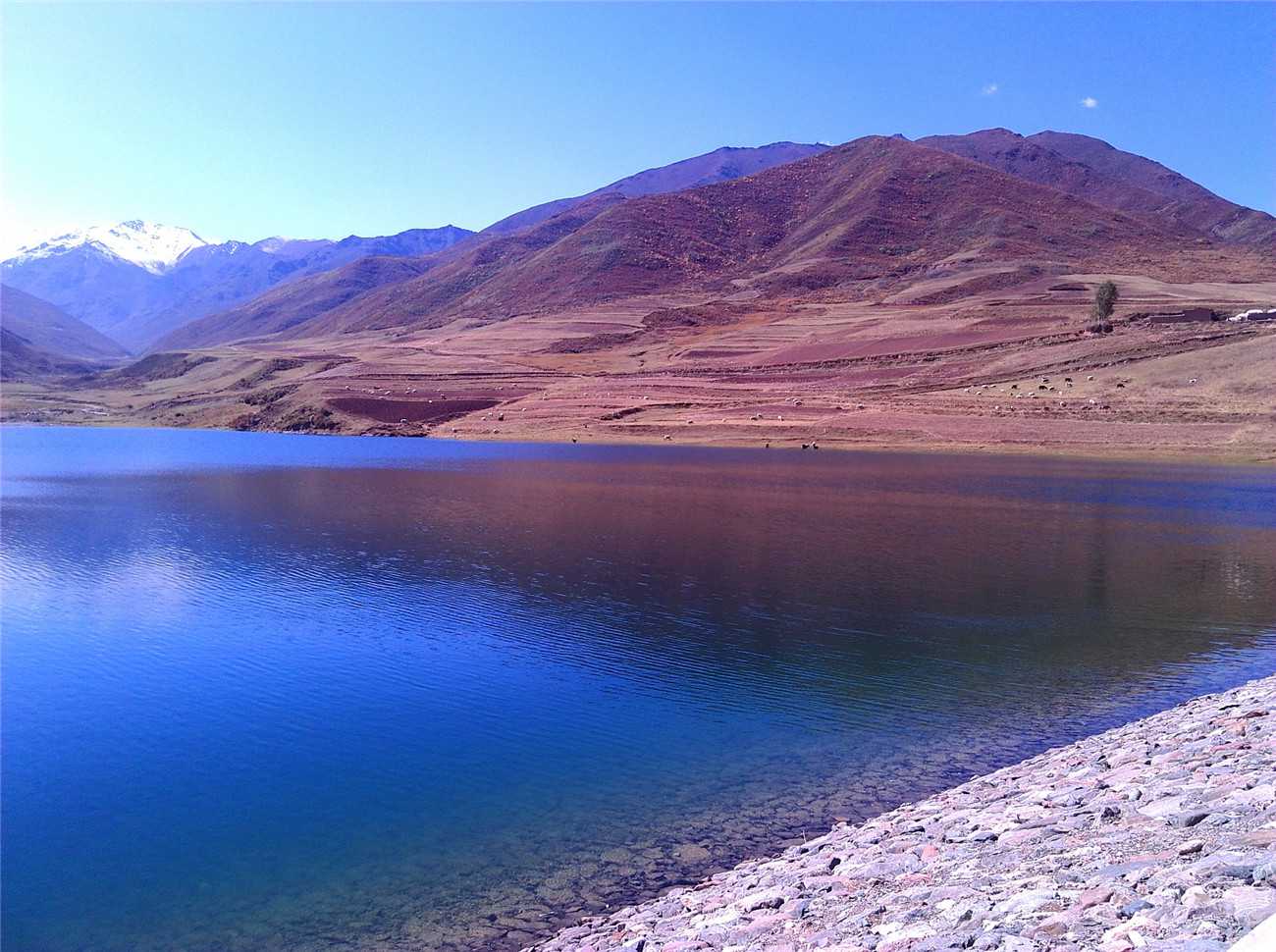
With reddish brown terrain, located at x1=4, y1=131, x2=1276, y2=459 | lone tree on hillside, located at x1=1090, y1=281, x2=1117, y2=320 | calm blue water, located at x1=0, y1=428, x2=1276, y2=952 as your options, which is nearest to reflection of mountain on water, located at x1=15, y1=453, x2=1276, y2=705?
calm blue water, located at x1=0, y1=428, x2=1276, y2=952

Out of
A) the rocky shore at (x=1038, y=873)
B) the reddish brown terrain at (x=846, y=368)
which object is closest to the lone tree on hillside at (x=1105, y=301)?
the reddish brown terrain at (x=846, y=368)

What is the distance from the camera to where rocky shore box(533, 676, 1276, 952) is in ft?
22.3

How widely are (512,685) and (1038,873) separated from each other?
1200cm

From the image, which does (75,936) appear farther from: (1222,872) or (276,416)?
(276,416)

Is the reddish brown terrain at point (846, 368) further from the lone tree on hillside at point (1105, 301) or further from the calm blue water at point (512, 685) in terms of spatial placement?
the calm blue water at point (512, 685)

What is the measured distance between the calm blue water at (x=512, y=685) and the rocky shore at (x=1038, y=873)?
1450 millimetres

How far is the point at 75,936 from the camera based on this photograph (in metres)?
10.4

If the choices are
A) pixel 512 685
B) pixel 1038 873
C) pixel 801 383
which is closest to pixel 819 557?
pixel 512 685

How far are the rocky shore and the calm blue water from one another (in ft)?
4.76

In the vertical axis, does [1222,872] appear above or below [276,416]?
below

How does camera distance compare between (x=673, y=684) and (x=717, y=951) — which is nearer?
(x=717, y=951)

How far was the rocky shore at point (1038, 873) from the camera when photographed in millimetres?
6785

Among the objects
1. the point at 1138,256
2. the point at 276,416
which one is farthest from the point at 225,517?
the point at 1138,256

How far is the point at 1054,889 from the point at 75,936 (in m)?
10.1
